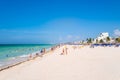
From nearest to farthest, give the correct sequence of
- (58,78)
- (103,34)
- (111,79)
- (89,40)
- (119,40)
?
(111,79), (58,78), (119,40), (89,40), (103,34)

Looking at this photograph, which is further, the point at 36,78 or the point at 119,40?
the point at 119,40

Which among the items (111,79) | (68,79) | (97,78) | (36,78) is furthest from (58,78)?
(111,79)

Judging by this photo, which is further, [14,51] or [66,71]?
[14,51]

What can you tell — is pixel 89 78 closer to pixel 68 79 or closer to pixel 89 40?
→ pixel 68 79

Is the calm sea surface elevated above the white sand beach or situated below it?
above

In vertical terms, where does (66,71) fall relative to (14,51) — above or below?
below

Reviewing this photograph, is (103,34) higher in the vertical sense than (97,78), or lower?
higher

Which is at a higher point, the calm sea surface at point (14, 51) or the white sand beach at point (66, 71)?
the calm sea surface at point (14, 51)

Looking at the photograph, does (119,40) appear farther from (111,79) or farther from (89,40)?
(111,79)

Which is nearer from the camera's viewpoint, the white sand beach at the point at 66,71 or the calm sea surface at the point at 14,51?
the white sand beach at the point at 66,71

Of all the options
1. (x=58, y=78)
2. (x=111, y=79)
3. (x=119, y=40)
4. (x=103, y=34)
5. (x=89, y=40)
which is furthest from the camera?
(x=103, y=34)

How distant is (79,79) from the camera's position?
350 inches

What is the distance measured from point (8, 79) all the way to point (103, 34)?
137408mm

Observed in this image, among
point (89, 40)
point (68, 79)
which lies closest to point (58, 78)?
point (68, 79)
